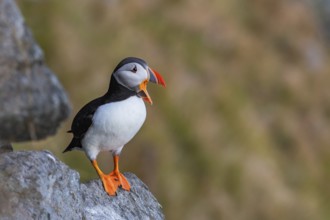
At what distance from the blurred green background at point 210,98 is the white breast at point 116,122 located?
4279 millimetres

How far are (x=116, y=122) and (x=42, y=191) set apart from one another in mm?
678

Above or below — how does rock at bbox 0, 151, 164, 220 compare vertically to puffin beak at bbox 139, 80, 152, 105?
below

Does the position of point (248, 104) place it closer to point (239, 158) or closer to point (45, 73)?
point (239, 158)

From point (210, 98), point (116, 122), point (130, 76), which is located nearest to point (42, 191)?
point (116, 122)

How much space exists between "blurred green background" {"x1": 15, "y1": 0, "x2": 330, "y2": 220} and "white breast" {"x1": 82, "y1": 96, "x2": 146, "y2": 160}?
4279mm

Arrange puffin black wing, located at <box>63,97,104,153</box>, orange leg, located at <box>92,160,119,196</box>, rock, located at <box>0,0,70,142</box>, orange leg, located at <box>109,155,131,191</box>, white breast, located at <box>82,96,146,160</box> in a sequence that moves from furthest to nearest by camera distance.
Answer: rock, located at <box>0,0,70,142</box> < orange leg, located at <box>109,155,131,191</box> < orange leg, located at <box>92,160,119,196</box> < puffin black wing, located at <box>63,97,104,153</box> < white breast, located at <box>82,96,146,160</box>

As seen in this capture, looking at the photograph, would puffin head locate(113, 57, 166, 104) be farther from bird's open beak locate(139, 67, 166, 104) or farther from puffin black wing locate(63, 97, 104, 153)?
puffin black wing locate(63, 97, 104, 153)

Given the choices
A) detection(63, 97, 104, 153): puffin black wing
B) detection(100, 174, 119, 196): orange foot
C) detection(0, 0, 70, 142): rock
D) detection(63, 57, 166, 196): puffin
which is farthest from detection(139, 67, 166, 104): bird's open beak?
detection(0, 0, 70, 142): rock

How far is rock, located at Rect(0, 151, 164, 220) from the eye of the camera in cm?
536

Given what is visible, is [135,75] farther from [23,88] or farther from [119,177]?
[23,88]

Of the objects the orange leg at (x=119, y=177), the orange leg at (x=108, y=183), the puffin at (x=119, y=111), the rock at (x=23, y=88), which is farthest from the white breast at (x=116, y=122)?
the rock at (x=23, y=88)

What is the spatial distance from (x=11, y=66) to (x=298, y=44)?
1262 centimetres

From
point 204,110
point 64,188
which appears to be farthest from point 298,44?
point 64,188

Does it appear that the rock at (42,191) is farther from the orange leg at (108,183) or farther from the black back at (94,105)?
the black back at (94,105)
